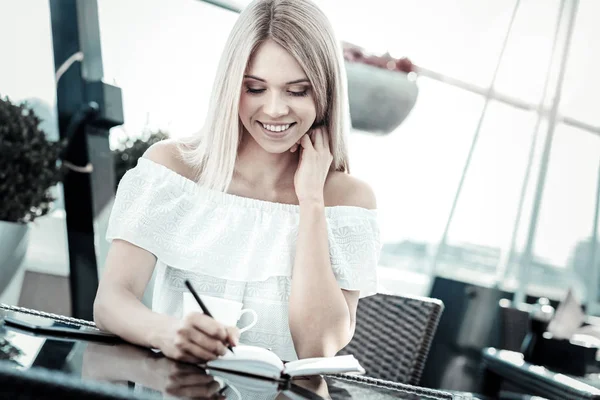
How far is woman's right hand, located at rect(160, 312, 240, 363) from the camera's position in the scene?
3.32 feet

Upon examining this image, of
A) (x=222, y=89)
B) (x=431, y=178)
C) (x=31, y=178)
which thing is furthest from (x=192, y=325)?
(x=431, y=178)

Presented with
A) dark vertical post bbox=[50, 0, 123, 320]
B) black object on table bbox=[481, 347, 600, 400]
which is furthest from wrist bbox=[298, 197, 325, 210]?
dark vertical post bbox=[50, 0, 123, 320]

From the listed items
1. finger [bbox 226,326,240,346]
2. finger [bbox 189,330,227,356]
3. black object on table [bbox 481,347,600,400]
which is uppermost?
finger [bbox 226,326,240,346]

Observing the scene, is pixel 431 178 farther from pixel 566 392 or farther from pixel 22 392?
pixel 22 392

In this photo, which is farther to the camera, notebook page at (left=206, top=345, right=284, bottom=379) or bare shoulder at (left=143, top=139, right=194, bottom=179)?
bare shoulder at (left=143, top=139, right=194, bottom=179)

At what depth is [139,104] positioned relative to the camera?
308 cm

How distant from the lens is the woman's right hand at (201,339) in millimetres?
1013

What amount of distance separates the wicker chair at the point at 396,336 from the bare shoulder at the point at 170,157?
1.92ft

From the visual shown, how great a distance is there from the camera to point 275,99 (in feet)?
5.21

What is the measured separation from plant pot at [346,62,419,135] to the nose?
1211mm

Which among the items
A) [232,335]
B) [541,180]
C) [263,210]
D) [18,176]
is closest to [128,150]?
[18,176]

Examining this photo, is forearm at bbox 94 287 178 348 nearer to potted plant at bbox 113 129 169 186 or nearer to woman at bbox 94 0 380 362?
woman at bbox 94 0 380 362

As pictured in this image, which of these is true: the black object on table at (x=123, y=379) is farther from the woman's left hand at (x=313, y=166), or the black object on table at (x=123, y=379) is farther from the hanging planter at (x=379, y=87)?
the hanging planter at (x=379, y=87)

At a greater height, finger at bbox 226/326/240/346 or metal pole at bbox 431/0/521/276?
metal pole at bbox 431/0/521/276
